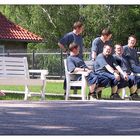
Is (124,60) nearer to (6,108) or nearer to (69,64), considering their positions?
(69,64)

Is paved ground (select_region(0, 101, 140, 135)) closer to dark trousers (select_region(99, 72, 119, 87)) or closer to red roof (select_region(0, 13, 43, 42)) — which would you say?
dark trousers (select_region(99, 72, 119, 87))

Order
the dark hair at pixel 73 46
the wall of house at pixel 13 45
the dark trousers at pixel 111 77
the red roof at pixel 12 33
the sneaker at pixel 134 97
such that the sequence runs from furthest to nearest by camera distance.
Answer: the wall of house at pixel 13 45 < the red roof at pixel 12 33 < the sneaker at pixel 134 97 < the dark hair at pixel 73 46 < the dark trousers at pixel 111 77

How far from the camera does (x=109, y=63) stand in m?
11.2

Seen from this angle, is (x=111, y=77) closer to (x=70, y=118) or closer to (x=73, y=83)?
(x=73, y=83)

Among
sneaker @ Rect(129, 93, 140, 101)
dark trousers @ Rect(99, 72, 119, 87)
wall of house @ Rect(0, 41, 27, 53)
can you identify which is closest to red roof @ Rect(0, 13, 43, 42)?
wall of house @ Rect(0, 41, 27, 53)

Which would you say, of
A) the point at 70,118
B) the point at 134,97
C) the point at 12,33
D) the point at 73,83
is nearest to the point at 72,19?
the point at 12,33

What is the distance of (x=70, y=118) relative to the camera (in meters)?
7.55

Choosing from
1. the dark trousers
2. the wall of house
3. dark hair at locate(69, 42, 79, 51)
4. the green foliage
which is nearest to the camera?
the dark trousers

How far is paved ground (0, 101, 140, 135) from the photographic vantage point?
6.29 m

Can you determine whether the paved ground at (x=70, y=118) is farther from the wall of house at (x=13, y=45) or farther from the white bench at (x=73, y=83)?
the wall of house at (x=13, y=45)

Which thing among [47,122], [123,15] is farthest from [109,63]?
[123,15]

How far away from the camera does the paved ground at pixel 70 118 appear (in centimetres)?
629

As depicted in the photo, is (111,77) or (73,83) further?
(73,83)

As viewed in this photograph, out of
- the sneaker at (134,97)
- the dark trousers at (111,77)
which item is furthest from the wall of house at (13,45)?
the dark trousers at (111,77)
